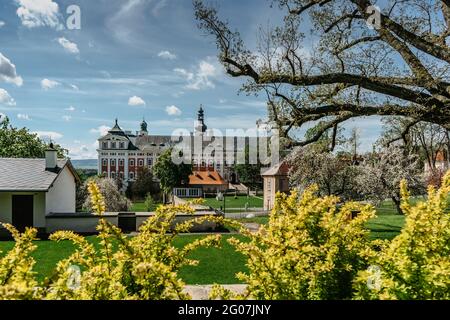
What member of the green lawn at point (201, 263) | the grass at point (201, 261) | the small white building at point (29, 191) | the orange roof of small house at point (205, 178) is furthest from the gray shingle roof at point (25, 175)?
the orange roof of small house at point (205, 178)

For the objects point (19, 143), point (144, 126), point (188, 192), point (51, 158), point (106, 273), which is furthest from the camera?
point (144, 126)

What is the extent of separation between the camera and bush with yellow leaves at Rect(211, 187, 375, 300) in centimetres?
318

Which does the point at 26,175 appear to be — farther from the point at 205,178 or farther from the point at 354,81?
the point at 205,178

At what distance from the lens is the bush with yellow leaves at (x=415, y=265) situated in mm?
2803

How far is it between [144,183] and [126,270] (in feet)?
217

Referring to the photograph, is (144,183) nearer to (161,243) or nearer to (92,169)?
(92,169)

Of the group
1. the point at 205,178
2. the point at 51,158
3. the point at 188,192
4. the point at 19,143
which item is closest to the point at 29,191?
the point at 51,158

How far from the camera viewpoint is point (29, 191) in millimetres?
19078

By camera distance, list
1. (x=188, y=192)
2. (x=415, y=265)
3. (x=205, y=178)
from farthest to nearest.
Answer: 1. (x=205, y=178)
2. (x=188, y=192)
3. (x=415, y=265)

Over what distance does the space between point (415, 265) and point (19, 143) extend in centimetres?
4922

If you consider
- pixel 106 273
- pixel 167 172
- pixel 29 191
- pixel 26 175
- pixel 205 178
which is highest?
pixel 26 175

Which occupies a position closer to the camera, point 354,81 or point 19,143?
point 354,81

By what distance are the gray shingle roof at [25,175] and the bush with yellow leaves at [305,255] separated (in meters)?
18.2
